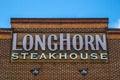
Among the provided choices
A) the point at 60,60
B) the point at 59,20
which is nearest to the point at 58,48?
the point at 60,60

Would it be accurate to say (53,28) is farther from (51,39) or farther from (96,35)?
(96,35)

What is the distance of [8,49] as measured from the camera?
2356cm

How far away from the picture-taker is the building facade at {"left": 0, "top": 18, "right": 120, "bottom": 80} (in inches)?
902

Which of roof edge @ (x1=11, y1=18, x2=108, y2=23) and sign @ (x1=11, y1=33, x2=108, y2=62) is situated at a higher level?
roof edge @ (x1=11, y1=18, x2=108, y2=23)

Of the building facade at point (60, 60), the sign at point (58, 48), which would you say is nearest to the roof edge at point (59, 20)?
the building facade at point (60, 60)

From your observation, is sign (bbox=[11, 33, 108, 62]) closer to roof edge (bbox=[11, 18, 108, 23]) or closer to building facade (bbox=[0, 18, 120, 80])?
building facade (bbox=[0, 18, 120, 80])

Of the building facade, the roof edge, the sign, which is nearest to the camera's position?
the building facade

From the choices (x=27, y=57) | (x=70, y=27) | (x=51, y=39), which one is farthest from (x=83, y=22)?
(x=27, y=57)

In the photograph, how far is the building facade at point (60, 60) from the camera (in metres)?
22.9

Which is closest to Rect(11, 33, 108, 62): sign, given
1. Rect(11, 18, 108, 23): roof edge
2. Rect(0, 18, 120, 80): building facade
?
Rect(0, 18, 120, 80): building facade

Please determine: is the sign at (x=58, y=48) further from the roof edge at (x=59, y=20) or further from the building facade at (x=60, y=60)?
the roof edge at (x=59, y=20)

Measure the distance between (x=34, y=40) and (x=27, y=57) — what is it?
1.31m

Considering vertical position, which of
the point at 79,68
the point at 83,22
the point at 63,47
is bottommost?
the point at 79,68

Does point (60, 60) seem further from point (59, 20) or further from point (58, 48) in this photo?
point (59, 20)
